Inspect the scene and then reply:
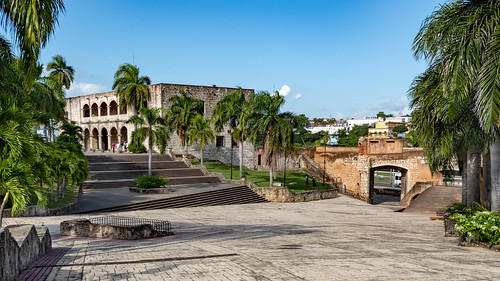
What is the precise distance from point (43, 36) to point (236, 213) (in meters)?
16.8

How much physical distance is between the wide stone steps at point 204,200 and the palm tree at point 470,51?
15.5 m

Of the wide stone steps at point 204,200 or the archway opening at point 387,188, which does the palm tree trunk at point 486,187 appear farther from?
the archway opening at point 387,188

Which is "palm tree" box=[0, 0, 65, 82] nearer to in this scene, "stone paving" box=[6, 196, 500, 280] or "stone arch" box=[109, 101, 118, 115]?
"stone paving" box=[6, 196, 500, 280]

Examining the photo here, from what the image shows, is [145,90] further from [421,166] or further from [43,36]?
[43,36]

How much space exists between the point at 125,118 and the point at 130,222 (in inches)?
1194

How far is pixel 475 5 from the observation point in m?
11.1

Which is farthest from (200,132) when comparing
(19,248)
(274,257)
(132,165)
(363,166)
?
(19,248)

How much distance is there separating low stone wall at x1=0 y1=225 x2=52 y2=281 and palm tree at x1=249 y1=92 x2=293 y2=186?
2022cm

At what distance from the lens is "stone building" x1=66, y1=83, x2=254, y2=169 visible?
42.7 m

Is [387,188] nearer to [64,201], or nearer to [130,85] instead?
[130,85]

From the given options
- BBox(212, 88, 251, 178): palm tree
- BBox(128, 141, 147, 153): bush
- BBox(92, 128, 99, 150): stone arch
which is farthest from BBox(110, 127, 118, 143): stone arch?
BBox(212, 88, 251, 178): palm tree

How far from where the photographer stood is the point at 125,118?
4453 centimetres

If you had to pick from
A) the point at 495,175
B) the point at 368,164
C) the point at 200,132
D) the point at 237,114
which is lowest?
the point at 368,164

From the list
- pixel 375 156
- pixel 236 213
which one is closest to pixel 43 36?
pixel 236 213
